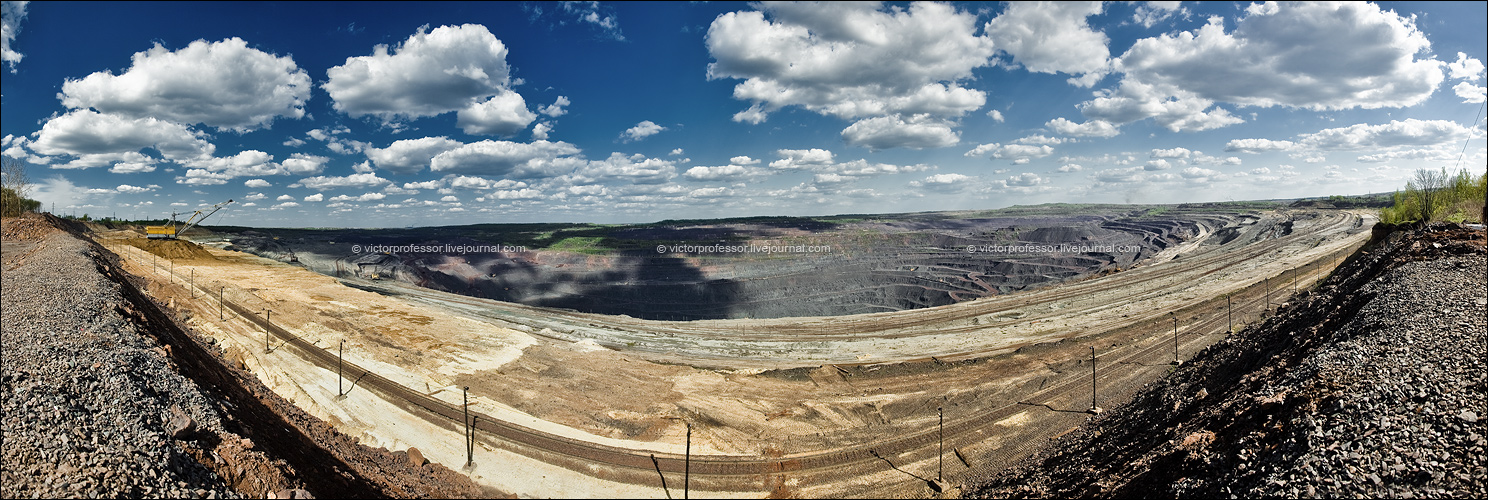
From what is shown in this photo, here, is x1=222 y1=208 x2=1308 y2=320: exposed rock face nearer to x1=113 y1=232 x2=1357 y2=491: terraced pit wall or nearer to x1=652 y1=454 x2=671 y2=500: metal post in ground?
x1=113 y1=232 x2=1357 y2=491: terraced pit wall

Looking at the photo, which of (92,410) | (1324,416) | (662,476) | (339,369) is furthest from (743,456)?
(339,369)

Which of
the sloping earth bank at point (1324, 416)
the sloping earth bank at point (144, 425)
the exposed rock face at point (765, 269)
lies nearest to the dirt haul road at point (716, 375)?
the sloping earth bank at point (144, 425)

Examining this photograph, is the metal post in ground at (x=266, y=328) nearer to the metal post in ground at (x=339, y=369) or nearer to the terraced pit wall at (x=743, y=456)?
the terraced pit wall at (x=743, y=456)

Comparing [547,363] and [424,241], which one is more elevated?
[424,241]

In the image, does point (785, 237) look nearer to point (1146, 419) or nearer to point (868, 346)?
point (868, 346)

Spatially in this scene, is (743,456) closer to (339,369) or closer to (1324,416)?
(1324,416)

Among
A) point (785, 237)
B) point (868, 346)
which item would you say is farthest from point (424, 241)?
point (868, 346)
